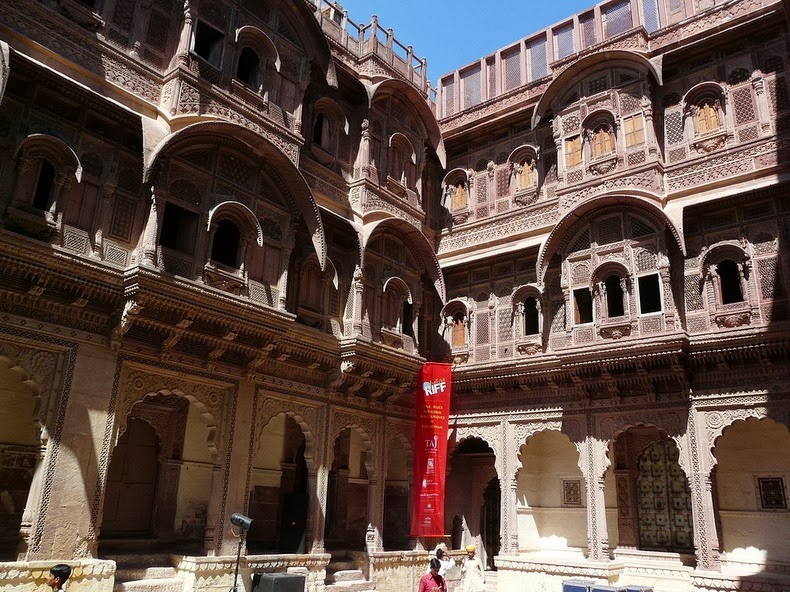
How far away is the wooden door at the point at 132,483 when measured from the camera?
1288 centimetres

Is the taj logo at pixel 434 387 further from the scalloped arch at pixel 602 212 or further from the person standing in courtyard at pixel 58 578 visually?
the person standing in courtyard at pixel 58 578

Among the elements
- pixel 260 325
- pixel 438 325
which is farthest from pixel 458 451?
pixel 260 325

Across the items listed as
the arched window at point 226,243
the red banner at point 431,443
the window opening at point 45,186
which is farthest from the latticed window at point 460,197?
the window opening at point 45,186

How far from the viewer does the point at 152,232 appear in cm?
1091

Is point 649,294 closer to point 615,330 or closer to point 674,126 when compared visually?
point 615,330

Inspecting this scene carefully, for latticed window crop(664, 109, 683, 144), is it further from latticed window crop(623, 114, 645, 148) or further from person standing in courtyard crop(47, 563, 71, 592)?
person standing in courtyard crop(47, 563, 71, 592)

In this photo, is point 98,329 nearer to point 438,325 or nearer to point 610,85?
point 438,325

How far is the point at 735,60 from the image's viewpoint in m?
14.6

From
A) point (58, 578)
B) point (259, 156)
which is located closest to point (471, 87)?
point (259, 156)

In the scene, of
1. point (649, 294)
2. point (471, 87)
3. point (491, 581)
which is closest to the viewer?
point (649, 294)

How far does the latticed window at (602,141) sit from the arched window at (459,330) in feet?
17.2

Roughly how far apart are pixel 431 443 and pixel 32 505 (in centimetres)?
872

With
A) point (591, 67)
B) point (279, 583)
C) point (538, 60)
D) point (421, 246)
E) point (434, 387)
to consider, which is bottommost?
point (279, 583)

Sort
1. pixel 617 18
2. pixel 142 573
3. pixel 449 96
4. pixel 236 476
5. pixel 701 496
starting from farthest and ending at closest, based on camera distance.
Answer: pixel 449 96 → pixel 617 18 → pixel 701 496 → pixel 236 476 → pixel 142 573
